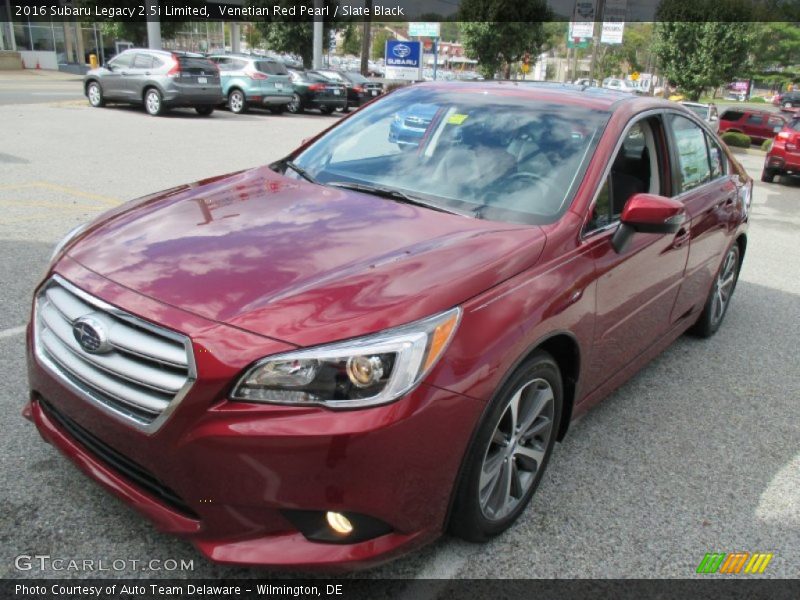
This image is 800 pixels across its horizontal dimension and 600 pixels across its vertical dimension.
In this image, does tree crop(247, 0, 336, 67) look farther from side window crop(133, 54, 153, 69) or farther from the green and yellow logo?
the green and yellow logo

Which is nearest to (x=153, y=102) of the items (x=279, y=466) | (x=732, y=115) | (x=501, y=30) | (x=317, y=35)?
(x=317, y=35)

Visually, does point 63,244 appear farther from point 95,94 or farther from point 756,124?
point 756,124

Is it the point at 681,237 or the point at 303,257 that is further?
the point at 681,237

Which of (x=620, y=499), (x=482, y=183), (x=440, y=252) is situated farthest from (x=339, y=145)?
(x=620, y=499)

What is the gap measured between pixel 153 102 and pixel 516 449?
17.8m

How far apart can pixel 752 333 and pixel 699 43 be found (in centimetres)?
2919

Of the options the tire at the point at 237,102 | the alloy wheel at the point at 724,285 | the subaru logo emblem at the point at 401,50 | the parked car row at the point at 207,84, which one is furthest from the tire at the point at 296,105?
the alloy wheel at the point at 724,285

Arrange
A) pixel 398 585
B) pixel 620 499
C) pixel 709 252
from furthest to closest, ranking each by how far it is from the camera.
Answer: pixel 709 252 → pixel 620 499 → pixel 398 585

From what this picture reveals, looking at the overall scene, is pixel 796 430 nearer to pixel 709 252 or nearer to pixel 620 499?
pixel 709 252

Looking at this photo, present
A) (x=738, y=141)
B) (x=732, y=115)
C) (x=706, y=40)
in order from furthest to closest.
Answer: (x=706, y=40) < (x=732, y=115) < (x=738, y=141)

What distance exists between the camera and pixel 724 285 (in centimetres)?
509

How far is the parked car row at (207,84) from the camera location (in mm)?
17875

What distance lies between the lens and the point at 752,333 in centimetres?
530

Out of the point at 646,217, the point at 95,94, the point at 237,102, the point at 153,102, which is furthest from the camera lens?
the point at 237,102
